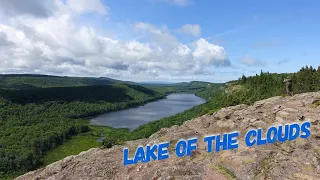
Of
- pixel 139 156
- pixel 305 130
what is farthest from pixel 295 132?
pixel 139 156

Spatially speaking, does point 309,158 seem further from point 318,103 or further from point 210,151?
point 318,103

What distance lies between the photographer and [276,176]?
26031 millimetres

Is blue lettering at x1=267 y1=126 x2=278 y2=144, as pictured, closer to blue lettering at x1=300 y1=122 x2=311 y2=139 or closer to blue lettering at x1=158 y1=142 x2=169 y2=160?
blue lettering at x1=300 y1=122 x2=311 y2=139

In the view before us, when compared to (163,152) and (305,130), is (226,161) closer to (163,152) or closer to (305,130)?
(163,152)

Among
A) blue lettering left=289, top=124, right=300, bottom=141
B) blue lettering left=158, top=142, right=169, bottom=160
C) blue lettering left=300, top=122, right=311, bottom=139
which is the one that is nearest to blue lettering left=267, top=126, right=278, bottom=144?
blue lettering left=289, top=124, right=300, bottom=141

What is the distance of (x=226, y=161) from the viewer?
3020 cm

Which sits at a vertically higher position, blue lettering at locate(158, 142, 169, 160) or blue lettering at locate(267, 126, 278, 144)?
blue lettering at locate(267, 126, 278, 144)

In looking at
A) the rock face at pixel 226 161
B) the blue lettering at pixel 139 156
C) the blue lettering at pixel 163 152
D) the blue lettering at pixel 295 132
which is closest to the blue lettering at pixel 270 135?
the rock face at pixel 226 161

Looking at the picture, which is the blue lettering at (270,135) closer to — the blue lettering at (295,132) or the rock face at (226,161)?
the rock face at (226,161)

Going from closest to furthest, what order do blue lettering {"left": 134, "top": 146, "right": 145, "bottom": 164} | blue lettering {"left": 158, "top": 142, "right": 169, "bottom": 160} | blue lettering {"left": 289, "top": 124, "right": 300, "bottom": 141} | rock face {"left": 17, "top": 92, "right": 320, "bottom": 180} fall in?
rock face {"left": 17, "top": 92, "right": 320, "bottom": 180} < blue lettering {"left": 134, "top": 146, "right": 145, "bottom": 164} < blue lettering {"left": 158, "top": 142, "right": 169, "bottom": 160} < blue lettering {"left": 289, "top": 124, "right": 300, "bottom": 141}

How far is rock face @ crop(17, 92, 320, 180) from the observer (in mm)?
27391

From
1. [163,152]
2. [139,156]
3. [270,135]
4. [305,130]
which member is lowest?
[139,156]

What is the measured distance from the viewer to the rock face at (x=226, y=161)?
27391mm

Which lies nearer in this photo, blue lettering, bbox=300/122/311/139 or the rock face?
the rock face
